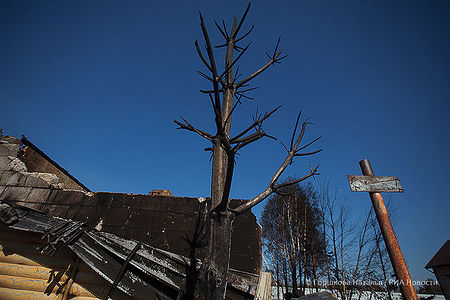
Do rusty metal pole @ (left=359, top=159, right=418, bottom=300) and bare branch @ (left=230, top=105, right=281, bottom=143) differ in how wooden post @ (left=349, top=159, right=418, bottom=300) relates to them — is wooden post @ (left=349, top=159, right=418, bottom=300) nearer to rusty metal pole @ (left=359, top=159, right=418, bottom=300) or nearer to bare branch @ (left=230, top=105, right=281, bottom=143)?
rusty metal pole @ (left=359, top=159, right=418, bottom=300)

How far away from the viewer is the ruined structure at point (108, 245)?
3154 mm

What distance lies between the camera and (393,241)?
3.38m

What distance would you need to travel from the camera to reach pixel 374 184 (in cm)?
386

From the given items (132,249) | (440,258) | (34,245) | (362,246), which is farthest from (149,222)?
(440,258)

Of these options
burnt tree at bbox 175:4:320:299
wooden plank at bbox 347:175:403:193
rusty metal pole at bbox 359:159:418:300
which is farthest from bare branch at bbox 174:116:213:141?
rusty metal pole at bbox 359:159:418:300

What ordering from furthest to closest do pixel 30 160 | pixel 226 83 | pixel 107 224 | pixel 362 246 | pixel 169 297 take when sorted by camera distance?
pixel 362 246 < pixel 30 160 < pixel 107 224 < pixel 226 83 < pixel 169 297

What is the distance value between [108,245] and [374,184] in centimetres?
508

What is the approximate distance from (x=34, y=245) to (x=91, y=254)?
1.57 meters

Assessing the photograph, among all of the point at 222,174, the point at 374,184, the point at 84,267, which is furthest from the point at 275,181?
the point at 84,267

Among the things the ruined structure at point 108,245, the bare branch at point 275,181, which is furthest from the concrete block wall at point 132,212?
the bare branch at point 275,181

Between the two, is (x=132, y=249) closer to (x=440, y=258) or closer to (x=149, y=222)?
(x=149, y=222)

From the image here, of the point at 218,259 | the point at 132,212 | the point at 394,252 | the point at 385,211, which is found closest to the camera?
the point at 218,259

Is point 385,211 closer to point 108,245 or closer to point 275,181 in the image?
point 275,181

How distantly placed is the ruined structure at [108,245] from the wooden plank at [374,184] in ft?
6.92
